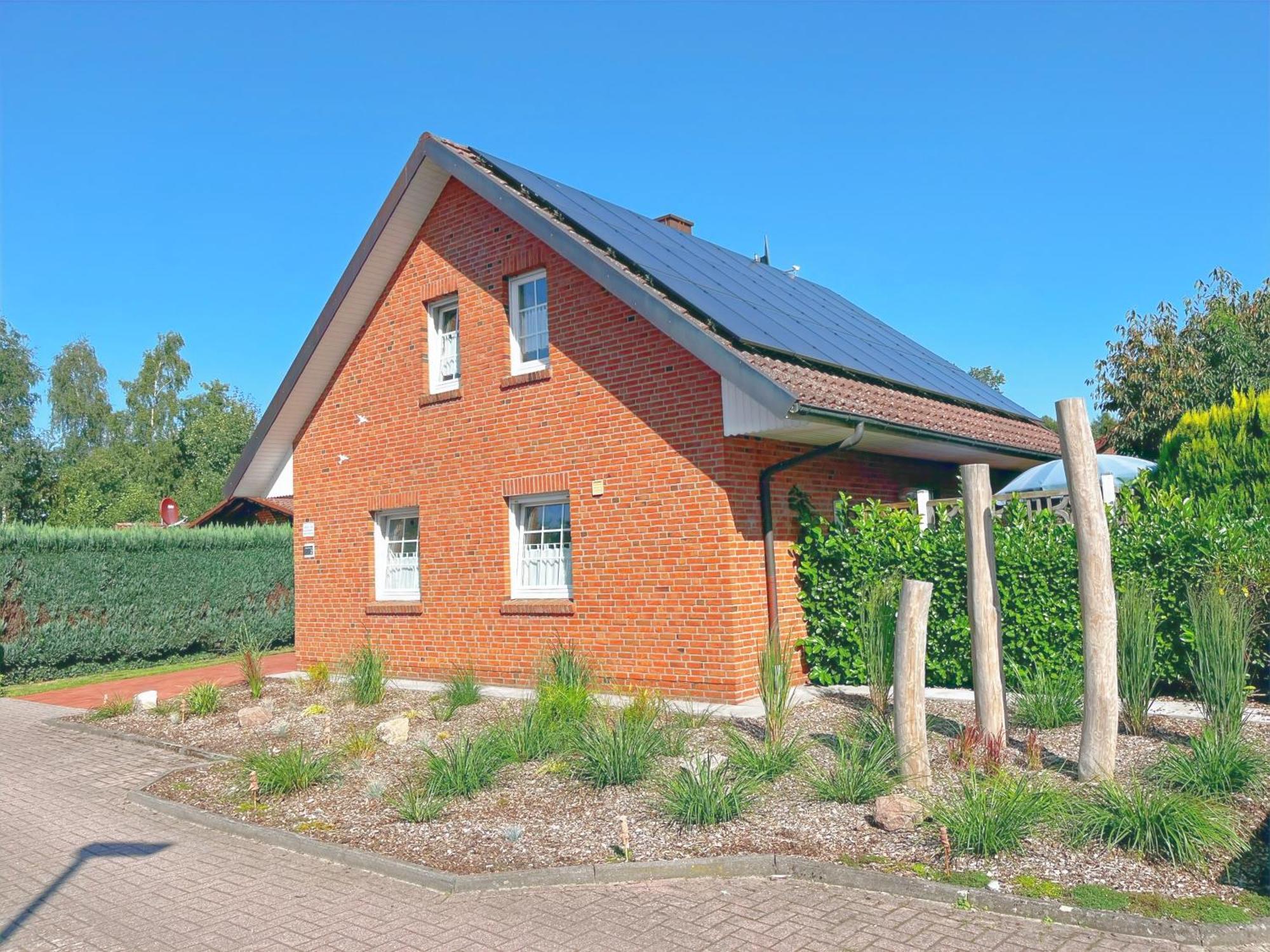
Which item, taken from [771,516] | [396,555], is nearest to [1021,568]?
[771,516]

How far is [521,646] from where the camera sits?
12.1 meters

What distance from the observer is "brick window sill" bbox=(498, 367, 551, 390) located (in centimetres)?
1198

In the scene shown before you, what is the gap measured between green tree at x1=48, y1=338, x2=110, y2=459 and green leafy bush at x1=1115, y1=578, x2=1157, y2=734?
51.4 m

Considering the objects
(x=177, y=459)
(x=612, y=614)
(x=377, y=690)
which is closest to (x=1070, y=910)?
(x=612, y=614)

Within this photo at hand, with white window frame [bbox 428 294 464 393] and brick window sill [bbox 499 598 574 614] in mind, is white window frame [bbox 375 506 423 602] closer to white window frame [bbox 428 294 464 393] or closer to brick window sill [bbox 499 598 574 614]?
white window frame [bbox 428 294 464 393]

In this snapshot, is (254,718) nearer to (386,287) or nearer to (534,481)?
(534,481)

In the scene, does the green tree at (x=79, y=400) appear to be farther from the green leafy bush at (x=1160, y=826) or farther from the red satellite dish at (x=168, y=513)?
the green leafy bush at (x=1160, y=826)

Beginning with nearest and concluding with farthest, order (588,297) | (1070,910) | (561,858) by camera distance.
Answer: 1. (1070,910)
2. (561,858)
3. (588,297)

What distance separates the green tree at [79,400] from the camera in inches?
1962

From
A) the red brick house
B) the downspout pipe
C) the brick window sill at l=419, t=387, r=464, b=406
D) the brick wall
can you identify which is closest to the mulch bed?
the downspout pipe

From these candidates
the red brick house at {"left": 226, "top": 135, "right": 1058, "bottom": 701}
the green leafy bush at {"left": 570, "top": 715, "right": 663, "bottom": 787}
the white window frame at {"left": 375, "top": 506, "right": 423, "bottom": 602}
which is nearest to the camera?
the green leafy bush at {"left": 570, "top": 715, "right": 663, "bottom": 787}

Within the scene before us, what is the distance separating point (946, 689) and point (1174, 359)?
12908mm

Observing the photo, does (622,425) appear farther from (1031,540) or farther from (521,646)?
(1031,540)

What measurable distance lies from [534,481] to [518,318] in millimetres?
2188
